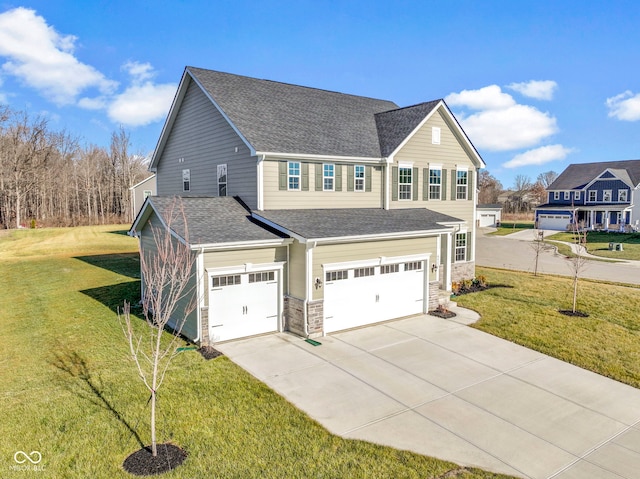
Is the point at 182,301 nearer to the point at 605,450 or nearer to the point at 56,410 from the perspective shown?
the point at 56,410

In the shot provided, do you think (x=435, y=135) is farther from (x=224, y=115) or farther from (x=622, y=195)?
(x=622, y=195)

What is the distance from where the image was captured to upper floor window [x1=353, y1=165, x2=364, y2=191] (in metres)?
18.7

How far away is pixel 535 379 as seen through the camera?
10.5 metres

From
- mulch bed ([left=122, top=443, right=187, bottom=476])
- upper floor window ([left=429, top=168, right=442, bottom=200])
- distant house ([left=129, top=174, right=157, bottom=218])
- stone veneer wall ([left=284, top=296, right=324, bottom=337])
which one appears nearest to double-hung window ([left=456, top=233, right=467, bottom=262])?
upper floor window ([left=429, top=168, right=442, bottom=200])

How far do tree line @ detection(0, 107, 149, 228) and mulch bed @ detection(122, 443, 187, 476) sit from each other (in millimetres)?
50667

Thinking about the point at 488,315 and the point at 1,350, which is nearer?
the point at 1,350

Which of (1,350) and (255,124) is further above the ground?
(255,124)

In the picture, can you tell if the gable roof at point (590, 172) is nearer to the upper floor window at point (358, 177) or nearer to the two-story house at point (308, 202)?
the two-story house at point (308, 202)

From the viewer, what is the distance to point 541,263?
29719mm

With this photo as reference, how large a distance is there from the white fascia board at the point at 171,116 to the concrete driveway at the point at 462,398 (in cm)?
1235

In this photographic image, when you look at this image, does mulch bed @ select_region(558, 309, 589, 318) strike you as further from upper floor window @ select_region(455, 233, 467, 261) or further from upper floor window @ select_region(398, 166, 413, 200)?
upper floor window @ select_region(398, 166, 413, 200)

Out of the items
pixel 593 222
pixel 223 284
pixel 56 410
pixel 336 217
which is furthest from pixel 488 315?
pixel 593 222

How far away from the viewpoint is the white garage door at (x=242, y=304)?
41.2 feet

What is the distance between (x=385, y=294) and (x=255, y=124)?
8226 millimetres
